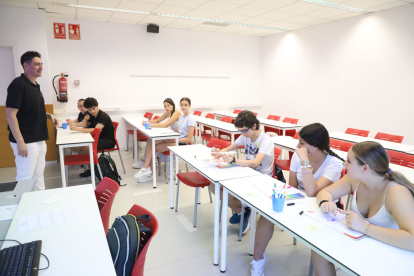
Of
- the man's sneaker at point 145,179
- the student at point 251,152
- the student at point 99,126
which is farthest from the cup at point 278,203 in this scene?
the student at point 99,126

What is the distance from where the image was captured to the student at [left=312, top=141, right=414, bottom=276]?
50.3 inches

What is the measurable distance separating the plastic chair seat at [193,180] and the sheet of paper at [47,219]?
1.29 meters

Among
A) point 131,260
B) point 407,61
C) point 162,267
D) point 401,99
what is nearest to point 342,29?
point 407,61

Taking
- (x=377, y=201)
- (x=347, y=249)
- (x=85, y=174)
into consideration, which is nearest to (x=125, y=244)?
(x=347, y=249)

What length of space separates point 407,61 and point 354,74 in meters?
0.96

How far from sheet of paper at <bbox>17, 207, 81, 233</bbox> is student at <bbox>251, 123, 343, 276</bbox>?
1.30 metres

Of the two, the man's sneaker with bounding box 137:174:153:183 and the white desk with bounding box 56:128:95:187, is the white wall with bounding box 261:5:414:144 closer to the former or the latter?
the man's sneaker with bounding box 137:174:153:183

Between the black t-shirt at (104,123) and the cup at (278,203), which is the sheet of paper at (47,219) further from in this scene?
the black t-shirt at (104,123)

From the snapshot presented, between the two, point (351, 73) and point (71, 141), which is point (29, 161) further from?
point (351, 73)

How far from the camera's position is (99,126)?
405 cm

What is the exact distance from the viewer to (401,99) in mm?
4934

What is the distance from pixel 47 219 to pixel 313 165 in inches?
73.0

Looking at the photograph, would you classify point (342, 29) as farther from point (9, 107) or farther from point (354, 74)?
point (9, 107)

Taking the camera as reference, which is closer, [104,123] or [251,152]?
[251,152]
